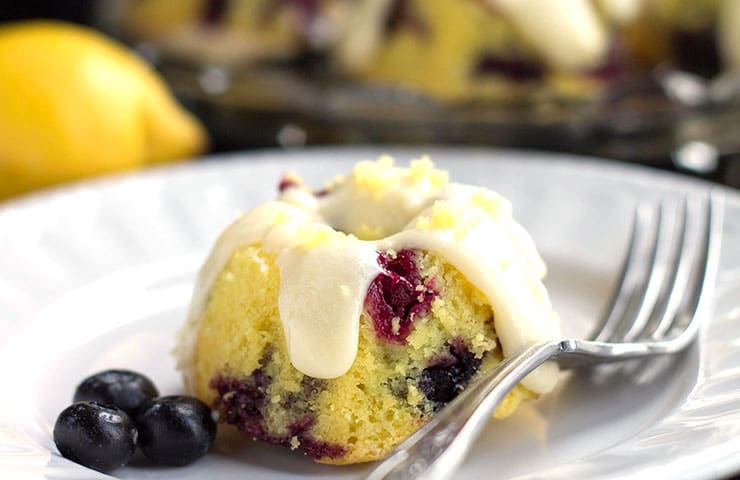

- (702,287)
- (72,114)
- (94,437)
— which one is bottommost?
(94,437)

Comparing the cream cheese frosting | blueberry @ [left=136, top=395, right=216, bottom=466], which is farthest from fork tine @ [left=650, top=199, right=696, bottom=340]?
blueberry @ [left=136, top=395, right=216, bottom=466]

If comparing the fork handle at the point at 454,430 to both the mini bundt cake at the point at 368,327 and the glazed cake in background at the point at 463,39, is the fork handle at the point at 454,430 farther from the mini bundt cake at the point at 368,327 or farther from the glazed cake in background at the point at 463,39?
the glazed cake in background at the point at 463,39

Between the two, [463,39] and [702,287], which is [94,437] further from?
[463,39]

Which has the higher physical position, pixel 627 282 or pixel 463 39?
pixel 463 39

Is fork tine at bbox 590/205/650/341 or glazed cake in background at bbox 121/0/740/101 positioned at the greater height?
glazed cake in background at bbox 121/0/740/101

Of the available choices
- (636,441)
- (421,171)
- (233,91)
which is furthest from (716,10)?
(636,441)

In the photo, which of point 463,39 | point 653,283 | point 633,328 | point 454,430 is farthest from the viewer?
point 463,39

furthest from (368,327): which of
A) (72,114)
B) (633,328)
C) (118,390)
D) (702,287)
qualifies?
(72,114)

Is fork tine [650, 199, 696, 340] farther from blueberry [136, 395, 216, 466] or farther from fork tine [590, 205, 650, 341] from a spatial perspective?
blueberry [136, 395, 216, 466]
